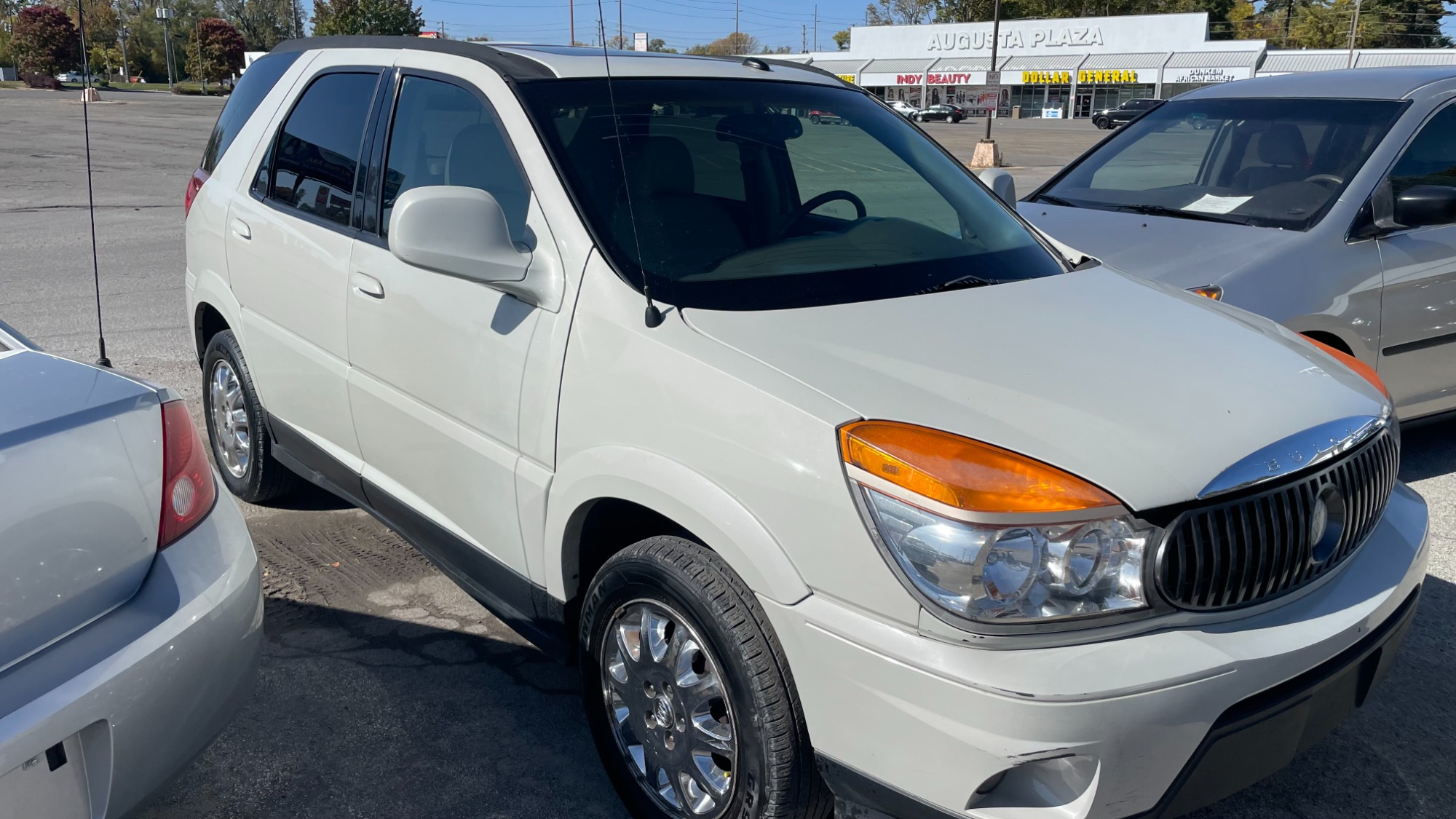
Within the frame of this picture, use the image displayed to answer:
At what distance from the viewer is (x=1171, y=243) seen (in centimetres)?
484

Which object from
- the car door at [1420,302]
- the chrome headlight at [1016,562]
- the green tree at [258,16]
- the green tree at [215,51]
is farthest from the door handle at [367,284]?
A: the green tree at [258,16]

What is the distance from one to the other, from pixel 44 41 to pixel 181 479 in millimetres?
96145

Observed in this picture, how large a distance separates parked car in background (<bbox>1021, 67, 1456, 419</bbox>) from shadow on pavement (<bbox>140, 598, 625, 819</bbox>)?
3.12 m

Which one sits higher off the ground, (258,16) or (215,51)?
(258,16)

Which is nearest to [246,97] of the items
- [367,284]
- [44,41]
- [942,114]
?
[367,284]

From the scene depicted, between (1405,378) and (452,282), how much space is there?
4293mm

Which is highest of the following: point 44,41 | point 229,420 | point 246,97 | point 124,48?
point 124,48

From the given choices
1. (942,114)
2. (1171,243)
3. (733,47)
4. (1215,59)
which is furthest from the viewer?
(1215,59)

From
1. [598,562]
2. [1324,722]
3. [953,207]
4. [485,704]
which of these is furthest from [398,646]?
[1324,722]

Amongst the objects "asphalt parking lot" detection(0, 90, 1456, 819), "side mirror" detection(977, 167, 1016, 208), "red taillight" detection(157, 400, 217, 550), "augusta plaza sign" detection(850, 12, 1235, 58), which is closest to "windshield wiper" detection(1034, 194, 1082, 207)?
"side mirror" detection(977, 167, 1016, 208)

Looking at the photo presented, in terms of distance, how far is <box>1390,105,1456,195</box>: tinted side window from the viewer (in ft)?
16.4

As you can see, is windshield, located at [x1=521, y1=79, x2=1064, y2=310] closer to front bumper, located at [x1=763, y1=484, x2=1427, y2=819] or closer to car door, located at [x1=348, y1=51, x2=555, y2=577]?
car door, located at [x1=348, y1=51, x2=555, y2=577]

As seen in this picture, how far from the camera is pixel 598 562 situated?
2777mm

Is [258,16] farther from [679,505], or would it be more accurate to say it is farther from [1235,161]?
[679,505]
